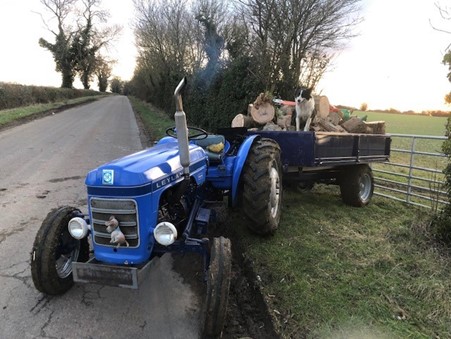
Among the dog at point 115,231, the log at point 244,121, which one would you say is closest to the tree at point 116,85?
the log at point 244,121

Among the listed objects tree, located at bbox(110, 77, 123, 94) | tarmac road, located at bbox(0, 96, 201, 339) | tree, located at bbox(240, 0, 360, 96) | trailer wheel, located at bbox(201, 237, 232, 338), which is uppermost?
tree, located at bbox(110, 77, 123, 94)

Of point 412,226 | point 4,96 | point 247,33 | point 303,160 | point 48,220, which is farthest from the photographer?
point 4,96

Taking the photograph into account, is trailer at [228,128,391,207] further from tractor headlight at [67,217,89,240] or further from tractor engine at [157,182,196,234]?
tractor headlight at [67,217,89,240]

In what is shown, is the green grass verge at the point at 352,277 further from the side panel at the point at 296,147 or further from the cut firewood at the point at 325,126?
the cut firewood at the point at 325,126

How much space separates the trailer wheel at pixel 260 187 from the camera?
13.0ft

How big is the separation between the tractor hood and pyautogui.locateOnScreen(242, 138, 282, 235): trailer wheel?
0.98 metres

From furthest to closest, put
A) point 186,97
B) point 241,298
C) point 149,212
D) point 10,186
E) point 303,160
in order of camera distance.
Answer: point 186,97 → point 10,186 → point 303,160 → point 241,298 → point 149,212

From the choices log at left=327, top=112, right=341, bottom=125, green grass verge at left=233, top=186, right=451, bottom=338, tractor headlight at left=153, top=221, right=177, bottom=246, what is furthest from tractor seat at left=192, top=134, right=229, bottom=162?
log at left=327, top=112, right=341, bottom=125

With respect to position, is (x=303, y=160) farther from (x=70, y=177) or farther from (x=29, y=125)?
(x=29, y=125)

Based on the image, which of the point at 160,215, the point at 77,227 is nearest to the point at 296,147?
the point at 160,215

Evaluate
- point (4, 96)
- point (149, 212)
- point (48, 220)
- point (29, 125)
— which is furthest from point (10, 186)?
point (4, 96)

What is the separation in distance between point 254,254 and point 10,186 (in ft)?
16.4

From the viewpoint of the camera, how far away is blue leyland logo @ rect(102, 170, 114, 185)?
278 centimetres

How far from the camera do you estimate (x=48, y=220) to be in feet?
10.4
